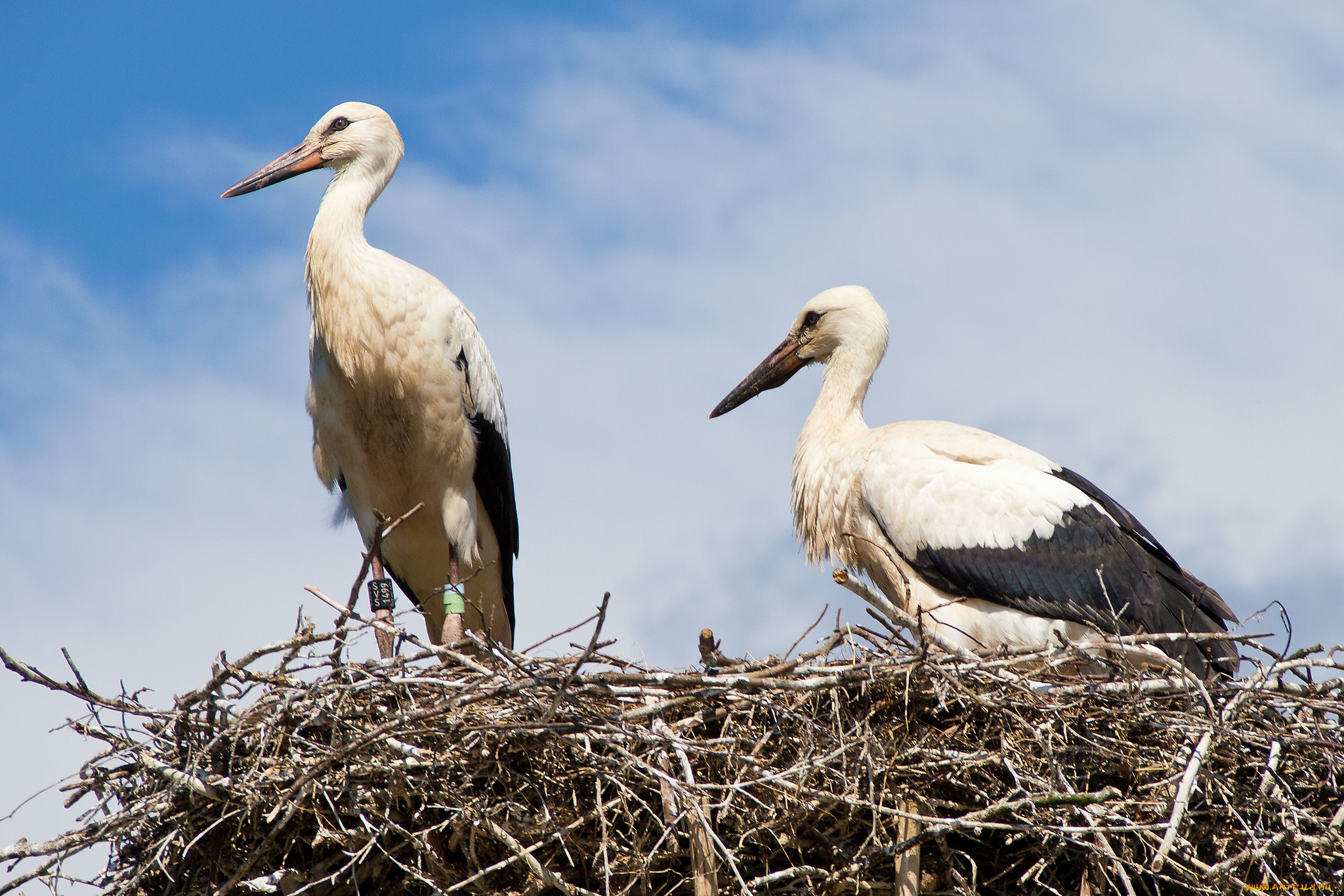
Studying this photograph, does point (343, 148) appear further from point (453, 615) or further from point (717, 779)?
point (717, 779)

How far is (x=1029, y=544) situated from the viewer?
202 inches

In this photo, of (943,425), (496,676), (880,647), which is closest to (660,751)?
(496,676)

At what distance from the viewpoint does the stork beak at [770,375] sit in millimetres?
6375

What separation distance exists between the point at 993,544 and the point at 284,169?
10.7ft

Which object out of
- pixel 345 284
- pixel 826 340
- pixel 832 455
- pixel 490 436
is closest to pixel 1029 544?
pixel 832 455

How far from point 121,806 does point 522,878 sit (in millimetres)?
1084

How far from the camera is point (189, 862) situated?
13.1ft

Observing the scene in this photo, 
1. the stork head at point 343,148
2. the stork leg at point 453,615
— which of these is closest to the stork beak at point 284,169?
the stork head at point 343,148

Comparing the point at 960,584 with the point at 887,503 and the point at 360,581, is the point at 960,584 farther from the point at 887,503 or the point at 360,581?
the point at 360,581

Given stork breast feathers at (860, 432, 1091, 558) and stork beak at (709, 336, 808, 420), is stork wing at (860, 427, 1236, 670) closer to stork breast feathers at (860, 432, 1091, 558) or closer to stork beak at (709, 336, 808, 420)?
stork breast feathers at (860, 432, 1091, 558)

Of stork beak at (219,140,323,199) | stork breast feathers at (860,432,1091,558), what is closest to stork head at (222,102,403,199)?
stork beak at (219,140,323,199)

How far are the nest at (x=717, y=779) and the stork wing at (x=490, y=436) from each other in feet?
5.79

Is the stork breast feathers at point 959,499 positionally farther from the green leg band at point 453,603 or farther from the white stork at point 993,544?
the green leg band at point 453,603

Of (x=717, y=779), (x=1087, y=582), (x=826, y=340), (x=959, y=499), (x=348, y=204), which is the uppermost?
(x=348, y=204)
